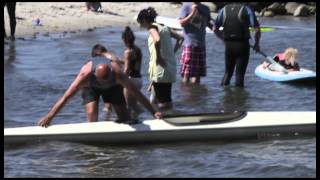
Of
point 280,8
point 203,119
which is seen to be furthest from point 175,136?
point 280,8

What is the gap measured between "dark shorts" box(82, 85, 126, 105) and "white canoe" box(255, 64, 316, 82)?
5.38 meters

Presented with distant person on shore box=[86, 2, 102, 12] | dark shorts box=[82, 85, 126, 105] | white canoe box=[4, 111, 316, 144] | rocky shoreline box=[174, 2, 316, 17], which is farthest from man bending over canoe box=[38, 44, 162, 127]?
rocky shoreline box=[174, 2, 316, 17]

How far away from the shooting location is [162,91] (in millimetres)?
9570

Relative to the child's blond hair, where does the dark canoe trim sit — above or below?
above

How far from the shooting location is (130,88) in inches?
319

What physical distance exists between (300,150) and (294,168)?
0.72 metres

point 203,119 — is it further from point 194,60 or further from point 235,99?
point 194,60

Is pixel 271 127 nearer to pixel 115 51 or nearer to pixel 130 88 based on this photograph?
pixel 130 88

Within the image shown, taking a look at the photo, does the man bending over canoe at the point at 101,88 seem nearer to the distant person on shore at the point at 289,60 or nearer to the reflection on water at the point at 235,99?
the reflection on water at the point at 235,99

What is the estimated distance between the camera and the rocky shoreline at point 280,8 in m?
31.6

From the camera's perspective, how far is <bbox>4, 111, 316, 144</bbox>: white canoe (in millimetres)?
8156

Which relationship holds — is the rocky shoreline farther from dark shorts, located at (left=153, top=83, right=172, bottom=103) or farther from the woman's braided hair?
the woman's braided hair

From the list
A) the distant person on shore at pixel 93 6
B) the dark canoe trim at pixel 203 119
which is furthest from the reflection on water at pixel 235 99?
the distant person on shore at pixel 93 6

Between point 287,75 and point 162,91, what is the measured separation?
418cm
